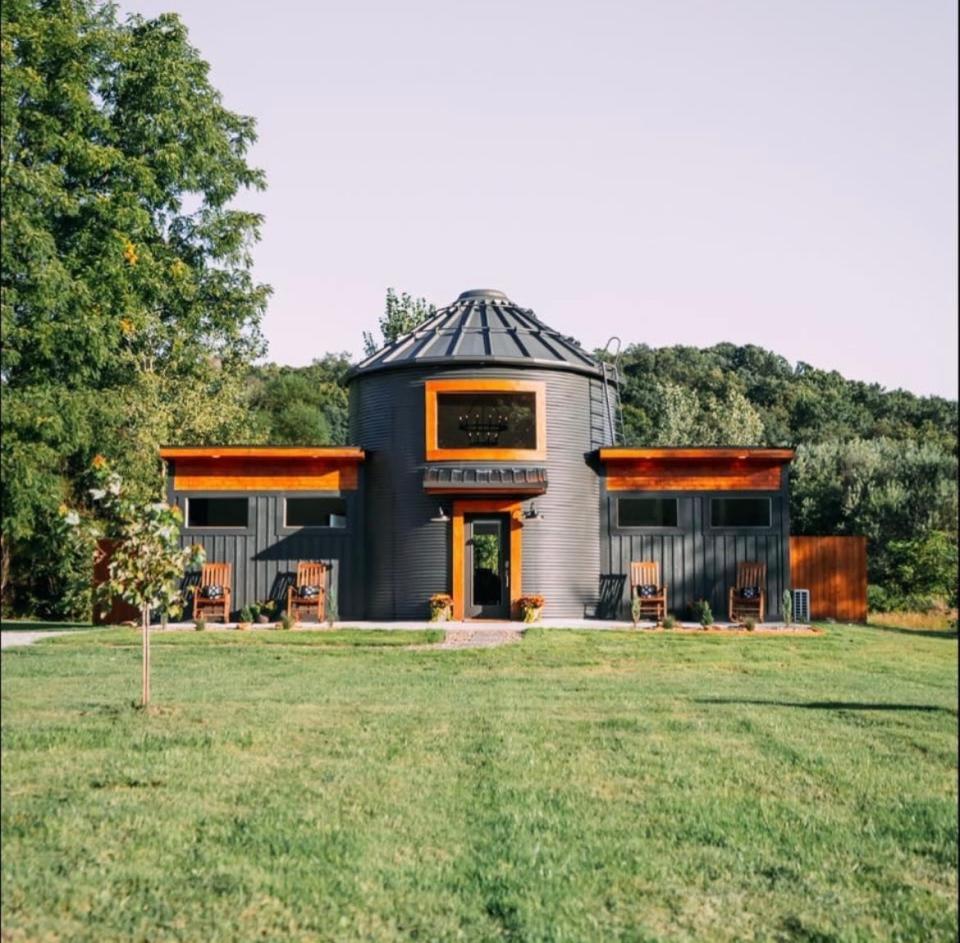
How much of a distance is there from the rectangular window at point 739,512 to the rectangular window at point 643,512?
0.80 metres

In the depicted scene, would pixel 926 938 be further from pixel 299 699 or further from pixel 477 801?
pixel 299 699

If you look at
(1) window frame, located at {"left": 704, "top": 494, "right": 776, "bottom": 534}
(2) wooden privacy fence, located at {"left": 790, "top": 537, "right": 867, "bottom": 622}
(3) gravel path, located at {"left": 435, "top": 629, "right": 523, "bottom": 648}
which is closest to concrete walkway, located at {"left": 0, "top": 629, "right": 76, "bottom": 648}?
(3) gravel path, located at {"left": 435, "top": 629, "right": 523, "bottom": 648}

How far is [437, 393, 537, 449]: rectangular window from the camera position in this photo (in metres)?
19.3

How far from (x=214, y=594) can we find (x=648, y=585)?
7289mm

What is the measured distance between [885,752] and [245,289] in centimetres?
1971

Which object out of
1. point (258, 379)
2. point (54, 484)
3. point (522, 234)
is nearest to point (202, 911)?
point (54, 484)

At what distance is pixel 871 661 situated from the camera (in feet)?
40.4

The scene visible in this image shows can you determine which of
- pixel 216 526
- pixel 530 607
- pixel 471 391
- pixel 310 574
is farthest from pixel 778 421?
pixel 216 526

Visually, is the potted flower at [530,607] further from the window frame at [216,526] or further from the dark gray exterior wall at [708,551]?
the window frame at [216,526]

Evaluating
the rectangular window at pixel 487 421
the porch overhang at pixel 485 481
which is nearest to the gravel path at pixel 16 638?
the porch overhang at pixel 485 481

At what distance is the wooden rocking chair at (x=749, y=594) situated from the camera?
19.2 metres

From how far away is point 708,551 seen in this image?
1966 cm

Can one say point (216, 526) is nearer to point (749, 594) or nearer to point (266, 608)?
point (266, 608)

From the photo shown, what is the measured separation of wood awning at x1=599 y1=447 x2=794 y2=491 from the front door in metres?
2.23
